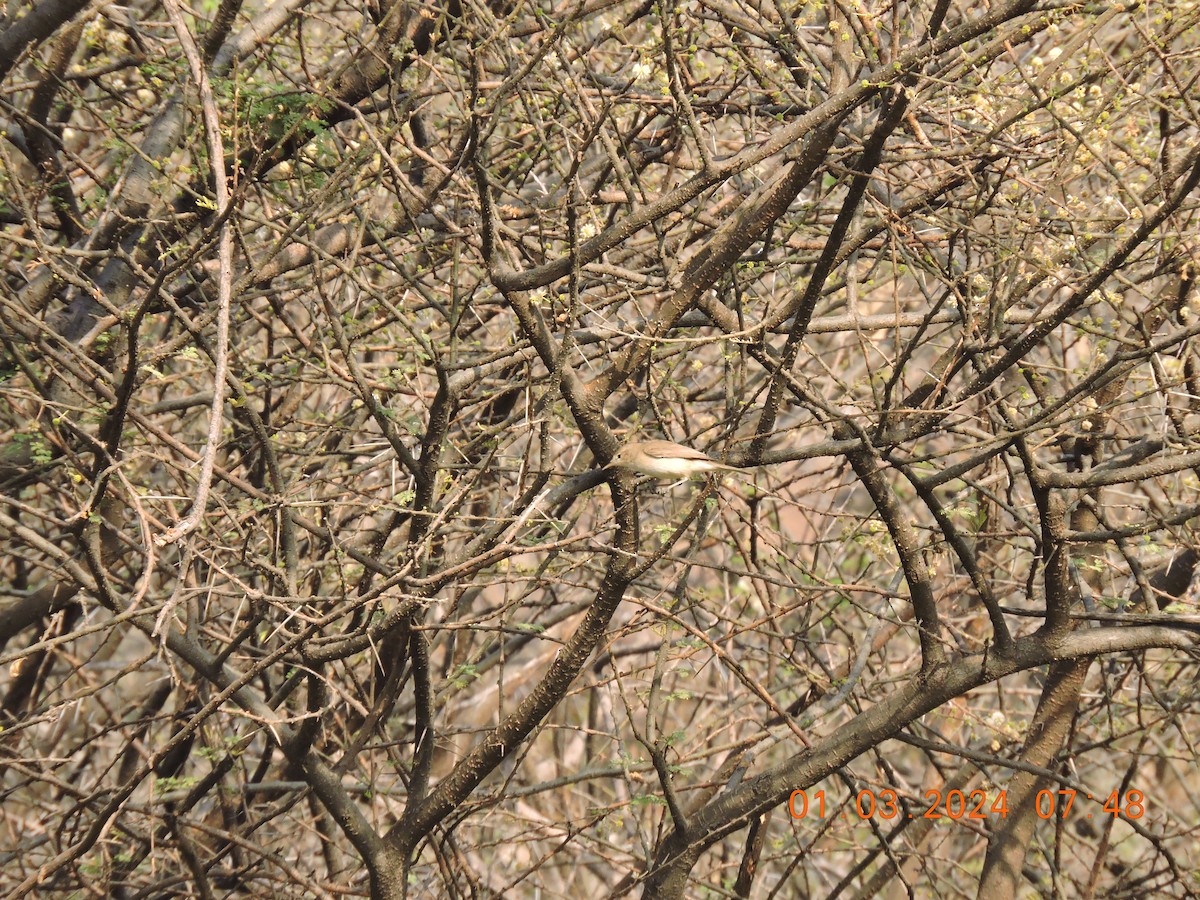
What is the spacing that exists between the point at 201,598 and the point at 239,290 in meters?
1.73

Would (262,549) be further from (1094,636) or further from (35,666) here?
(1094,636)

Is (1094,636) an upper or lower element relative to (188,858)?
upper

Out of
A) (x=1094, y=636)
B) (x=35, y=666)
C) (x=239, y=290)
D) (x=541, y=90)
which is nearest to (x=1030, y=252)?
(x=1094, y=636)

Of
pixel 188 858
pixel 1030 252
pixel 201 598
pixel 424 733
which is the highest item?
pixel 1030 252

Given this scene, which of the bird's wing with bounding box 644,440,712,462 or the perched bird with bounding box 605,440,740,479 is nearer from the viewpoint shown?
the perched bird with bounding box 605,440,740,479

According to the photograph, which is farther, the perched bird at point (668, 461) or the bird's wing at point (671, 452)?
the bird's wing at point (671, 452)

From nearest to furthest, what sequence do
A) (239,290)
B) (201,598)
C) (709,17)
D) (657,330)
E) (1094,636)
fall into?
(657,330), (1094,636), (239,290), (709,17), (201,598)

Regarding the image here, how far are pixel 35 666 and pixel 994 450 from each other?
5307 millimetres

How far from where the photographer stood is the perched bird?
3803 mm

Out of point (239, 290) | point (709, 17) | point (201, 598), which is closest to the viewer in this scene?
point (239, 290)

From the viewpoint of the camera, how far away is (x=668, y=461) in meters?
4.06

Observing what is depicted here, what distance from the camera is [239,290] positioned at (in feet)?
13.6

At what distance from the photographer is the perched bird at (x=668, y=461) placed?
380 centimetres

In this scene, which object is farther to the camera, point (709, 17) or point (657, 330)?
point (709, 17)
